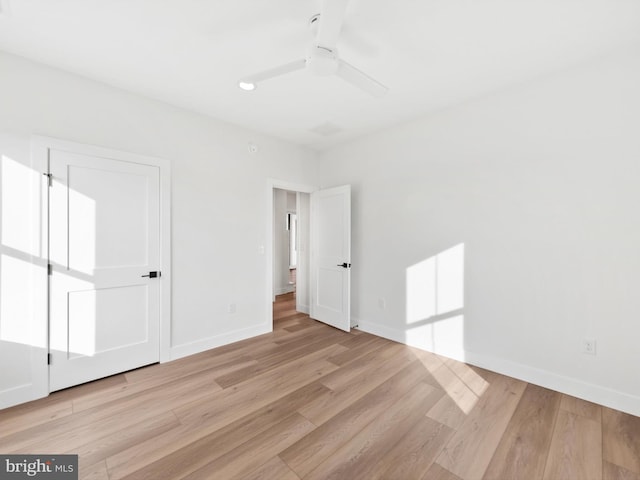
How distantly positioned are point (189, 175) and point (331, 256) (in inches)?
85.4

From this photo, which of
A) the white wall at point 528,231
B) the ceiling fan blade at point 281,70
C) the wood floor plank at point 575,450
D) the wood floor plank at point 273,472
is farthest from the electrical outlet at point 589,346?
the ceiling fan blade at point 281,70

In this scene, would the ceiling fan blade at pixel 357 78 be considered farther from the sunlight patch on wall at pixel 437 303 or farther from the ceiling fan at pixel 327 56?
the sunlight patch on wall at pixel 437 303

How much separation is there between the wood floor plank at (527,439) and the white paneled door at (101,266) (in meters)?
3.02

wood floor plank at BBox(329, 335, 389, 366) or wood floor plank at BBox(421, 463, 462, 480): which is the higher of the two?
wood floor plank at BBox(329, 335, 389, 366)

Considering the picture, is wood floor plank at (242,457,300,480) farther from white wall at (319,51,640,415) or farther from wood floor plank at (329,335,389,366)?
white wall at (319,51,640,415)

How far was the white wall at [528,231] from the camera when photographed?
2.10 m

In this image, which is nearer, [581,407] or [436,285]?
[581,407]

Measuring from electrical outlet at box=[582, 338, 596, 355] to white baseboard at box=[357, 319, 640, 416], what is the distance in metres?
0.25

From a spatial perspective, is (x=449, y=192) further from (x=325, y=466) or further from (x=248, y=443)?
(x=248, y=443)

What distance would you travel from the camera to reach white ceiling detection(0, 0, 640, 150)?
1.72m

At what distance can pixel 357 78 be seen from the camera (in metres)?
1.90

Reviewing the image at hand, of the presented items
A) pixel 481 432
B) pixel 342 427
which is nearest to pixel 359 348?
pixel 342 427

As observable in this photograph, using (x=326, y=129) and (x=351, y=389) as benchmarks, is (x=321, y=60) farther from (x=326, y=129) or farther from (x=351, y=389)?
Result: (x=351, y=389)

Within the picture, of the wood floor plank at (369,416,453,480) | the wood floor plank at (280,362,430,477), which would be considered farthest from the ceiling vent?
the wood floor plank at (369,416,453,480)
